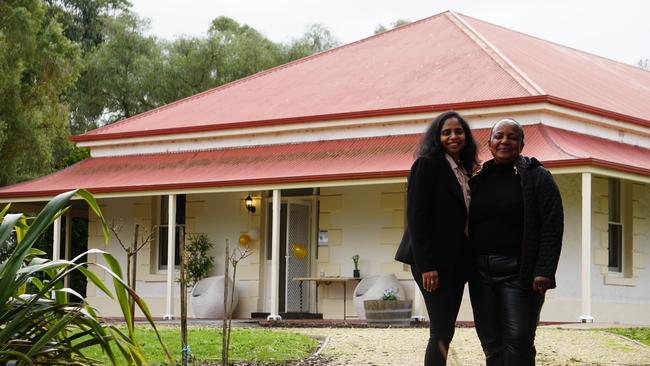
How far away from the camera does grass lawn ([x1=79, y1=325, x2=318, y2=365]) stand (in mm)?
10797

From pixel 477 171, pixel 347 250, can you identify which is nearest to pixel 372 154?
pixel 347 250

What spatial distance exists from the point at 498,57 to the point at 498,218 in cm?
1359

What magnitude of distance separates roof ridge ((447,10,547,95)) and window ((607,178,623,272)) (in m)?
1.87

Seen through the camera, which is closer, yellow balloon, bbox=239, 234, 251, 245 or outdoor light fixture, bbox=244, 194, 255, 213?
yellow balloon, bbox=239, 234, 251, 245

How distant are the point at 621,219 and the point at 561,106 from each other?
210cm

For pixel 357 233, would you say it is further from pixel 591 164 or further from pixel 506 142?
pixel 506 142

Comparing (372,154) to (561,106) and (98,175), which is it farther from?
(98,175)

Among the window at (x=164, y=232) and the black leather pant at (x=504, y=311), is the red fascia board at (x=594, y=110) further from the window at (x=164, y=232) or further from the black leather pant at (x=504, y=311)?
the black leather pant at (x=504, y=311)

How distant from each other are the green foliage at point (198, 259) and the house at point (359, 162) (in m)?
0.22

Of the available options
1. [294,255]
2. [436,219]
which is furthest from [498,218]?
[294,255]

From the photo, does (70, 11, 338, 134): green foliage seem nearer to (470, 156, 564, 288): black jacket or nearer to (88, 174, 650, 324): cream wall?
(88, 174, 650, 324): cream wall

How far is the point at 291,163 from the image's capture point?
1903cm

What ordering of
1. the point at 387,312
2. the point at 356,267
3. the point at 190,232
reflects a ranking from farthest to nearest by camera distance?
the point at 190,232, the point at 356,267, the point at 387,312

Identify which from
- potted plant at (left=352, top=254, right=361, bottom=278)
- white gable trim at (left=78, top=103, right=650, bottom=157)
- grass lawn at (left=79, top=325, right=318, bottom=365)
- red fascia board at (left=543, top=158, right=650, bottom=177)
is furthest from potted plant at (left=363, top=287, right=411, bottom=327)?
grass lawn at (left=79, top=325, right=318, bottom=365)
